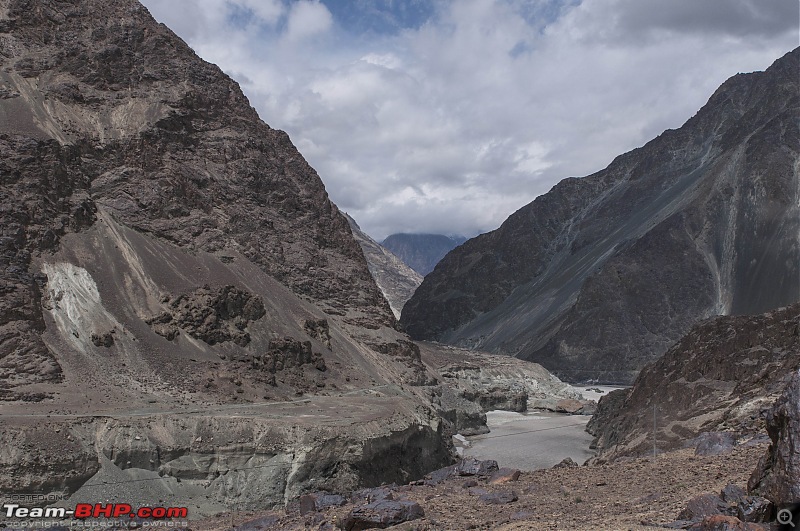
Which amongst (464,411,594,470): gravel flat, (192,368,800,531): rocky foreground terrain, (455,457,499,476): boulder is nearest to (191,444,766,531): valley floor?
(192,368,800,531): rocky foreground terrain

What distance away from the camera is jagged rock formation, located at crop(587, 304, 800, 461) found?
33.4m

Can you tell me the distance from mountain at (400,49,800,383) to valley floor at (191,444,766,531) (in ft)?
316

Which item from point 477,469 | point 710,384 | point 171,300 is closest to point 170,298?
point 171,300

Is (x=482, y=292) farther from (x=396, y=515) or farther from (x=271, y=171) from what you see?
(x=396, y=515)

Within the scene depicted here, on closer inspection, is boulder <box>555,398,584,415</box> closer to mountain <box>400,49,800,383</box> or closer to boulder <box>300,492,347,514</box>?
mountain <box>400,49,800,383</box>

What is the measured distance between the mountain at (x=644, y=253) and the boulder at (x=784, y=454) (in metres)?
104

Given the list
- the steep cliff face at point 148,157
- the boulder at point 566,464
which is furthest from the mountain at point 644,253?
the boulder at point 566,464

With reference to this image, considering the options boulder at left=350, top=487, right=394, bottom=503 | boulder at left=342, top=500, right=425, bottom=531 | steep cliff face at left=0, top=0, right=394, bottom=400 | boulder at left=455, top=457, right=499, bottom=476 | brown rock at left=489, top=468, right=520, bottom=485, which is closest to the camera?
boulder at left=342, top=500, right=425, bottom=531

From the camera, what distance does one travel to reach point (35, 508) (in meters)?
30.1

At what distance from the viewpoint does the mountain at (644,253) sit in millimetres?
123438

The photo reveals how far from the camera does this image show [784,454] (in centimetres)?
1088

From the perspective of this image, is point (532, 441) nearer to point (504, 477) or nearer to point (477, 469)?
point (477, 469)

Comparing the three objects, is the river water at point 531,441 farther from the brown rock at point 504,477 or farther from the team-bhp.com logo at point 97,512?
the brown rock at point 504,477

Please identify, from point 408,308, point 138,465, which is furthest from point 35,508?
point 408,308
